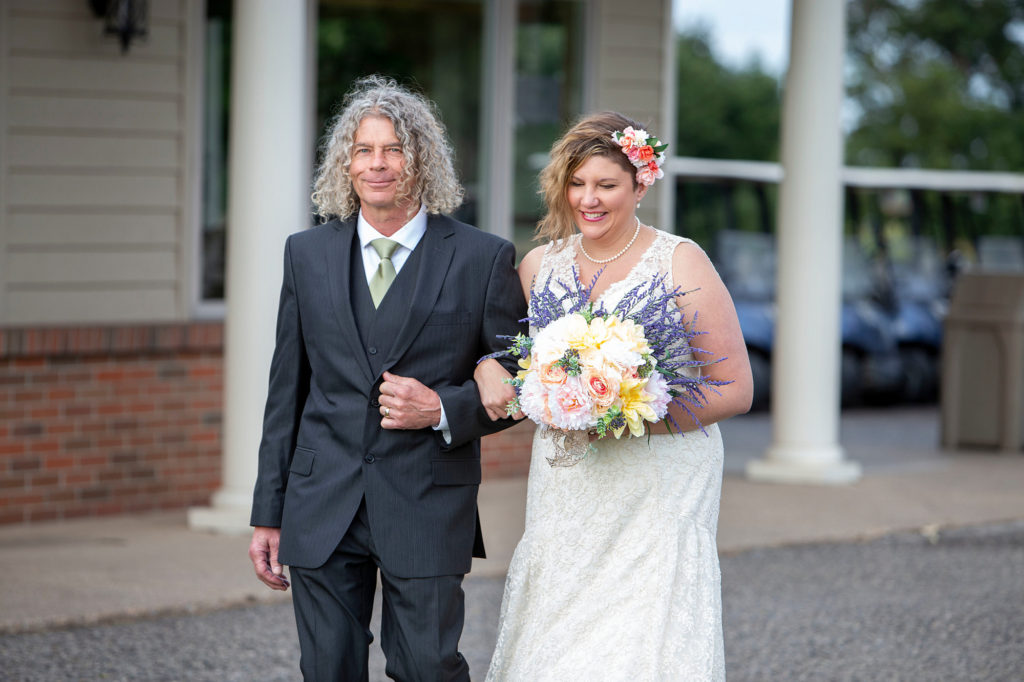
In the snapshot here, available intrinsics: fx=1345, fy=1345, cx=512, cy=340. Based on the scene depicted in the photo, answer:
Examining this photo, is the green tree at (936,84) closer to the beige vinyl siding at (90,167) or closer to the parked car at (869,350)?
the parked car at (869,350)

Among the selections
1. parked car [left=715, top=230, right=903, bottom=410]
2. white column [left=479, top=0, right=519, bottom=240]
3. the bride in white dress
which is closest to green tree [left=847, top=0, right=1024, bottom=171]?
parked car [left=715, top=230, right=903, bottom=410]

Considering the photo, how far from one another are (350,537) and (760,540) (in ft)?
14.2

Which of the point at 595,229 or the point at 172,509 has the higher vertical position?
the point at 595,229

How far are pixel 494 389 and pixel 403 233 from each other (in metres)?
0.48

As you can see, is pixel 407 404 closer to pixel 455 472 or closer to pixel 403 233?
pixel 455 472

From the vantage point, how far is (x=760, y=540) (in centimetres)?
730

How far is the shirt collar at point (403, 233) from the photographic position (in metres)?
3.44

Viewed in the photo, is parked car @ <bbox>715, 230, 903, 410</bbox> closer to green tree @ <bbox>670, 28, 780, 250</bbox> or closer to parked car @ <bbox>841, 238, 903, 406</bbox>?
parked car @ <bbox>841, 238, 903, 406</bbox>

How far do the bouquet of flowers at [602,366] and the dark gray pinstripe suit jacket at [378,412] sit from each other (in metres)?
0.14

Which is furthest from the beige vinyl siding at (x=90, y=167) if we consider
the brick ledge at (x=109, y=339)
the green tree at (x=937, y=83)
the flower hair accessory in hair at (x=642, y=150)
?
the green tree at (x=937, y=83)

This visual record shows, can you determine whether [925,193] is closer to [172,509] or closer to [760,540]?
[760,540]

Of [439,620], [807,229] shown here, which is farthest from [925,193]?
[439,620]

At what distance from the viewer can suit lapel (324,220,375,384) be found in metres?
3.33

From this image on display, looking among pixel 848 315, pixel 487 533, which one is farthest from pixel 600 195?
pixel 848 315
